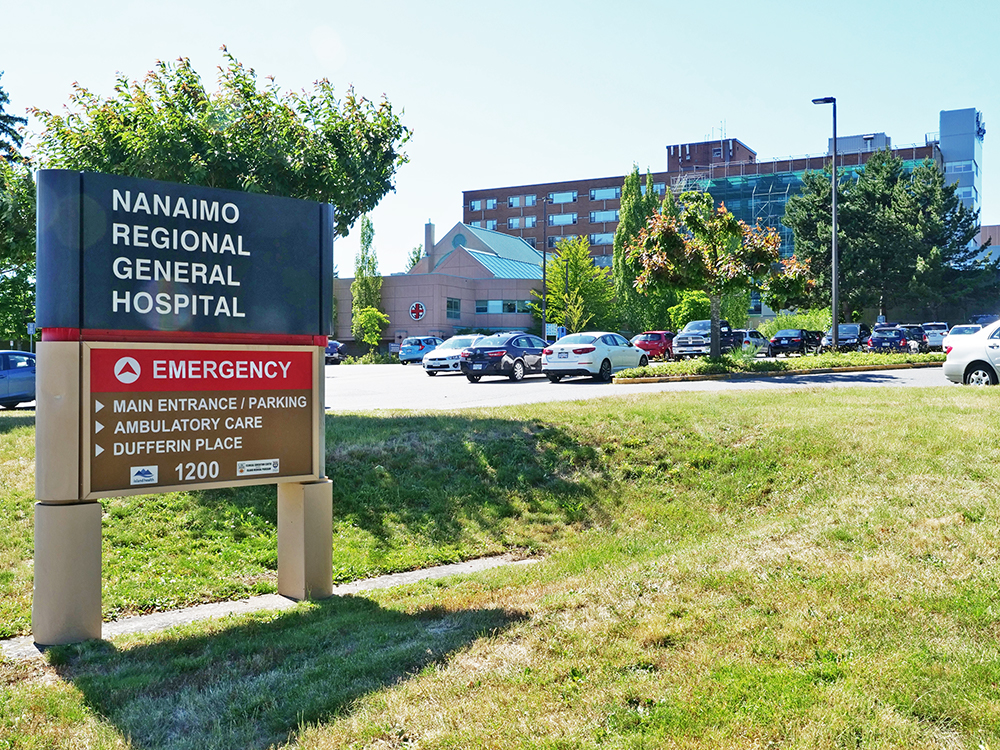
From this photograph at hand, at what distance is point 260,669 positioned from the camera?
15.5 feet

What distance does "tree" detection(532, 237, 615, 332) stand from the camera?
2112 inches

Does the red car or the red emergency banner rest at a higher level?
the red car

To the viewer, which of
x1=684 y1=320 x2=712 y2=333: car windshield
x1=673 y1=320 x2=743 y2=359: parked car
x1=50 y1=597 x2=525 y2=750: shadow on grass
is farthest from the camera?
x1=684 y1=320 x2=712 y2=333: car windshield

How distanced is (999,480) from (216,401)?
685 cm

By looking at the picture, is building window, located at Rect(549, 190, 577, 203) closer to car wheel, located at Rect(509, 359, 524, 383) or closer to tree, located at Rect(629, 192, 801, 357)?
tree, located at Rect(629, 192, 801, 357)

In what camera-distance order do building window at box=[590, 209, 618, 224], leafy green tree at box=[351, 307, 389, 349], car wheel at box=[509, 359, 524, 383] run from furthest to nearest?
building window at box=[590, 209, 618, 224] → leafy green tree at box=[351, 307, 389, 349] → car wheel at box=[509, 359, 524, 383]

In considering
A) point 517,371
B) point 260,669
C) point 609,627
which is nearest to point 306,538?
point 260,669

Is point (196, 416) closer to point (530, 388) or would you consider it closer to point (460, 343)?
point (530, 388)

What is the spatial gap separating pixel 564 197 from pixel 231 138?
8396 centimetres

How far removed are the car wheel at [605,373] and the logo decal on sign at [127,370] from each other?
18.3m

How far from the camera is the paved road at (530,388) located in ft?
56.0

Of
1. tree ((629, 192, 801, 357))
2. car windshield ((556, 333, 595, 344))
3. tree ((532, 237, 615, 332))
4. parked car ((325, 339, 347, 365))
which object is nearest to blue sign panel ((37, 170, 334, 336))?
car windshield ((556, 333, 595, 344))

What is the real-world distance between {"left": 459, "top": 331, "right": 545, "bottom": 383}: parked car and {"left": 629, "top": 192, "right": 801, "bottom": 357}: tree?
3.95 m

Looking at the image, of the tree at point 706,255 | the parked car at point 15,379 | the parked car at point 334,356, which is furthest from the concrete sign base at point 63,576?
the parked car at point 334,356
